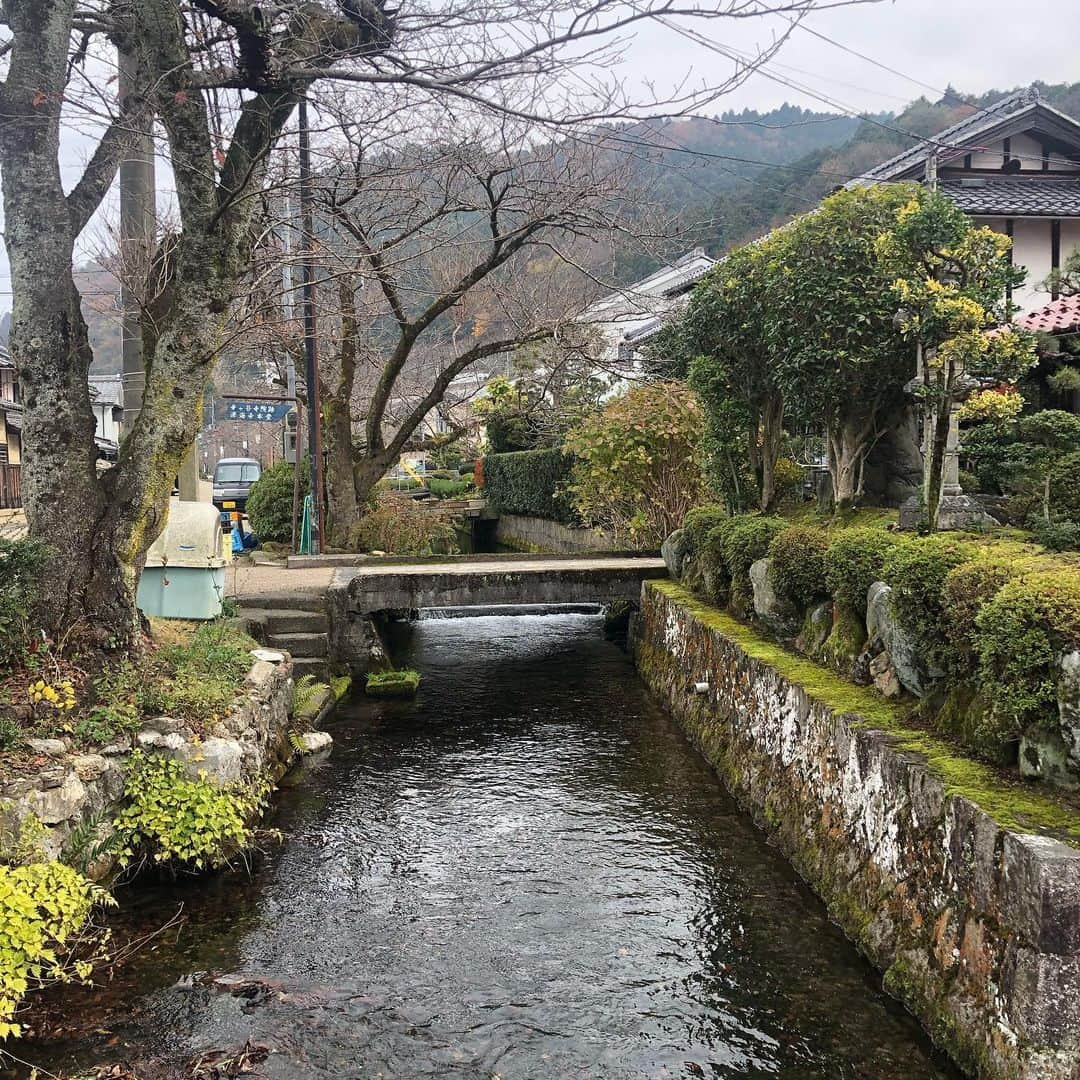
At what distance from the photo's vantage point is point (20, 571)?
263 inches

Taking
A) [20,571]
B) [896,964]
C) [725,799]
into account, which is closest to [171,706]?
[20,571]

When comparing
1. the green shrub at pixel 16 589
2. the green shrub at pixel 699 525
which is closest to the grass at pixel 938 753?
the green shrub at pixel 699 525

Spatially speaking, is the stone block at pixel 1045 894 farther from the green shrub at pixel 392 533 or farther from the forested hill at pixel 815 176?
the forested hill at pixel 815 176

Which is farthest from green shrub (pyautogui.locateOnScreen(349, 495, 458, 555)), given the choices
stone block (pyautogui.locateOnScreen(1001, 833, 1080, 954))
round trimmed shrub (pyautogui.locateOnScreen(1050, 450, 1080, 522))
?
stone block (pyautogui.locateOnScreen(1001, 833, 1080, 954))

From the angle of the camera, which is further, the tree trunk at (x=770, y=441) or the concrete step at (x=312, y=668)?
the tree trunk at (x=770, y=441)

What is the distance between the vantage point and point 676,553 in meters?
14.1

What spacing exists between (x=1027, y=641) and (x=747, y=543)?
5.80 m

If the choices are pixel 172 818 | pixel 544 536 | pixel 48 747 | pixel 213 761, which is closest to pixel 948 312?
pixel 213 761

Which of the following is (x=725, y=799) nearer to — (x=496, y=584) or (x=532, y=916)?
(x=532, y=916)

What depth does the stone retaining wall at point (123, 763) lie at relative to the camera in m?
5.59

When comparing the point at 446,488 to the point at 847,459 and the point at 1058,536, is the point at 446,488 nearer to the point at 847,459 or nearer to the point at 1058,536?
the point at 847,459

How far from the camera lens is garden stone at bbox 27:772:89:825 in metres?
5.61

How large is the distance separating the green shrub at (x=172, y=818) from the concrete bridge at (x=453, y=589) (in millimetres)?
6221

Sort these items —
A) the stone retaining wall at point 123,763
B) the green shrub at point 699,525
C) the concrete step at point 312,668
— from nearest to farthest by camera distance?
the stone retaining wall at point 123,763 < the concrete step at point 312,668 < the green shrub at point 699,525
